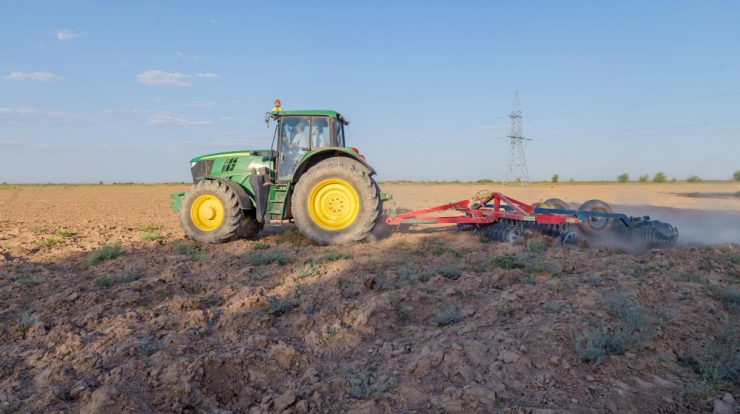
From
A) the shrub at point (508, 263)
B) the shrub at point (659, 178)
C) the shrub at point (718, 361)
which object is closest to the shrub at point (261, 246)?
the shrub at point (508, 263)

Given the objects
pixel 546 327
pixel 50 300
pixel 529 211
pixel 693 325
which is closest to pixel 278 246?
pixel 50 300

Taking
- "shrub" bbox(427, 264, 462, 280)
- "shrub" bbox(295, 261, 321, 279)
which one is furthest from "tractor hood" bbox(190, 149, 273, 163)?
"shrub" bbox(427, 264, 462, 280)

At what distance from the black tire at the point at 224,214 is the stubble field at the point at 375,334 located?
155 cm

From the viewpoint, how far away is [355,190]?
338 inches

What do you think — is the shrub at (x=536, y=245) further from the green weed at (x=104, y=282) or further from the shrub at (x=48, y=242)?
the shrub at (x=48, y=242)

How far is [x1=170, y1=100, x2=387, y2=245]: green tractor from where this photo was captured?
8.60 meters

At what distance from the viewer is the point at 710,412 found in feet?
9.65

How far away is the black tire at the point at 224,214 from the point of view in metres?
8.84

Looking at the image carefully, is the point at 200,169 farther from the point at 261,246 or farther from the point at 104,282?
the point at 104,282

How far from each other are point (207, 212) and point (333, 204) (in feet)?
8.03

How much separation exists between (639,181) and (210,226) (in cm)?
5416

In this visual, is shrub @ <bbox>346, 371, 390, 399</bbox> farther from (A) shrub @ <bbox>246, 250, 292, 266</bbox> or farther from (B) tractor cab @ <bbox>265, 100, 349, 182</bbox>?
(B) tractor cab @ <bbox>265, 100, 349, 182</bbox>

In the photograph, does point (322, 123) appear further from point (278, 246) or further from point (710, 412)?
point (710, 412)

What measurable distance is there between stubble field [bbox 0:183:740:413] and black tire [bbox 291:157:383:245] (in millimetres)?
1375
